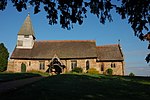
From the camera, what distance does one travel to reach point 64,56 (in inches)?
1960

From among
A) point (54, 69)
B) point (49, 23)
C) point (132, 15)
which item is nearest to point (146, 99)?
point (132, 15)

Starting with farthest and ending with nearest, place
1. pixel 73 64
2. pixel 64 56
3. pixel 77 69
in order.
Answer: pixel 64 56 < pixel 73 64 < pixel 77 69

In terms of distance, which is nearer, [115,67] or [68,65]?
[115,67]

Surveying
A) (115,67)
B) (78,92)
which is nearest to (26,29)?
(115,67)

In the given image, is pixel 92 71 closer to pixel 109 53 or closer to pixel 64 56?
pixel 109 53

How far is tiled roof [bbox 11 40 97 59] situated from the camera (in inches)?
1960

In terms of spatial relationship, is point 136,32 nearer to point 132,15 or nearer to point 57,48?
point 132,15

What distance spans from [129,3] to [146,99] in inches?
171

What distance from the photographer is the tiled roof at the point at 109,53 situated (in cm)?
4903

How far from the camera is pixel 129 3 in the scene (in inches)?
307

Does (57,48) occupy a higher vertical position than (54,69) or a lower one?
higher

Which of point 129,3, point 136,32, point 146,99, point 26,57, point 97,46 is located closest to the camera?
point 129,3

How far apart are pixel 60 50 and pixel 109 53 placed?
10.8 meters

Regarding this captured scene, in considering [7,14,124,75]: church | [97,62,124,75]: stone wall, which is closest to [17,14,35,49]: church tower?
[7,14,124,75]: church
